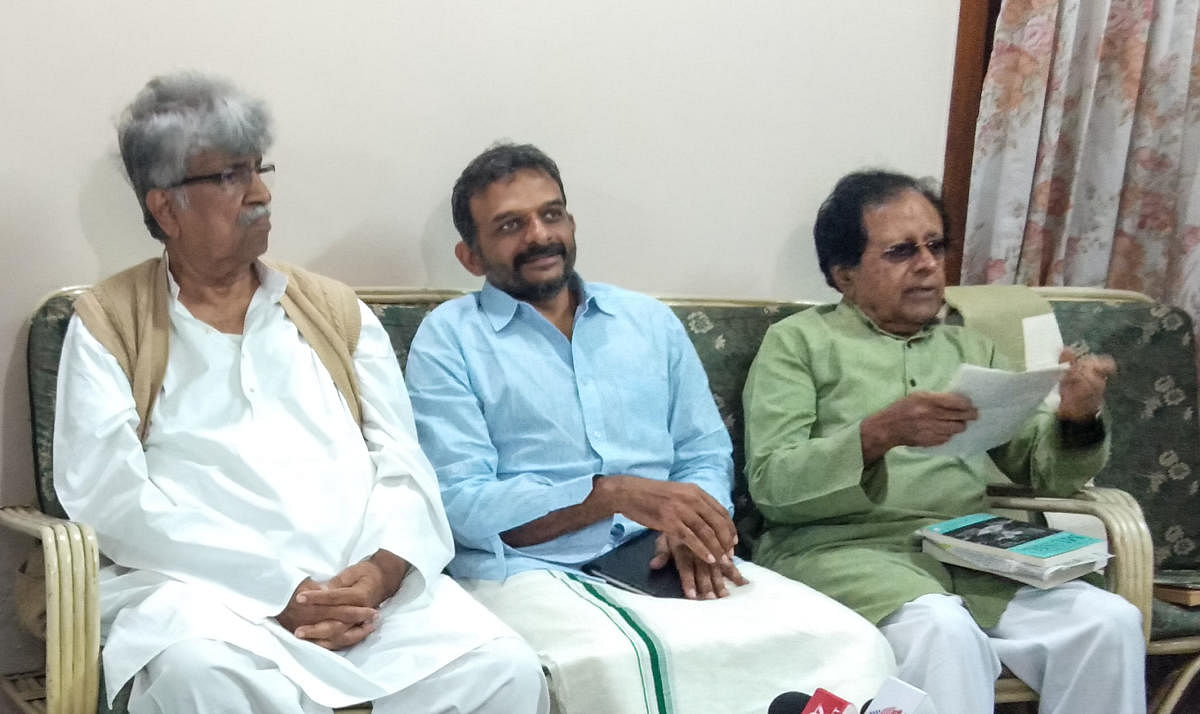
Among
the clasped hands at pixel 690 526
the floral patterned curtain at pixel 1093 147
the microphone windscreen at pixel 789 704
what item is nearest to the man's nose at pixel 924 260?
the floral patterned curtain at pixel 1093 147

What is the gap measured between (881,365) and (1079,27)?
1.14 metres

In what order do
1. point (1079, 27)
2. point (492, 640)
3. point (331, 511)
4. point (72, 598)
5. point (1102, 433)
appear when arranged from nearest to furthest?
1. point (72, 598)
2. point (492, 640)
3. point (331, 511)
4. point (1102, 433)
5. point (1079, 27)

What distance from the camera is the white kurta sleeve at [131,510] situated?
1750mm

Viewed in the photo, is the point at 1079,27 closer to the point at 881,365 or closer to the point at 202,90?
the point at 881,365

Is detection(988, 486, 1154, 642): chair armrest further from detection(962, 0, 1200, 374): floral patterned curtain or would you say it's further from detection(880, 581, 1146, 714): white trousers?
detection(962, 0, 1200, 374): floral patterned curtain

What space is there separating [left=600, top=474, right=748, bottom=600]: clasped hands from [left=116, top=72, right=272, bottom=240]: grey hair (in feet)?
2.78

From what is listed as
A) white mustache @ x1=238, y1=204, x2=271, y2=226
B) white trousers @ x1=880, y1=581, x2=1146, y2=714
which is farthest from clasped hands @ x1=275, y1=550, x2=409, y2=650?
white trousers @ x1=880, y1=581, x2=1146, y2=714

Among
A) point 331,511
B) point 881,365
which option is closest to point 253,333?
point 331,511

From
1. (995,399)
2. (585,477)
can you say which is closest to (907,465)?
(995,399)

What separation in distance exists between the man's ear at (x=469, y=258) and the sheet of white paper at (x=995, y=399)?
90cm

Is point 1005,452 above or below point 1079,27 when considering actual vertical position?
below

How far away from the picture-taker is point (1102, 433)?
221 cm

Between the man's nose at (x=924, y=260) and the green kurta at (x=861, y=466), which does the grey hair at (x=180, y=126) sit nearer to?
the green kurta at (x=861, y=466)

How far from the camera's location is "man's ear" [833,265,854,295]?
249 cm
